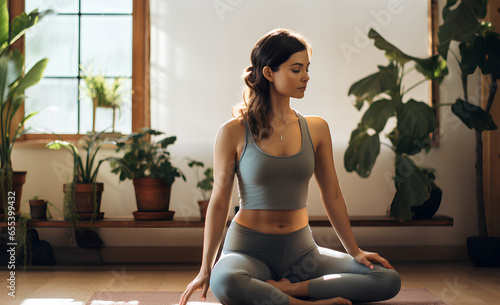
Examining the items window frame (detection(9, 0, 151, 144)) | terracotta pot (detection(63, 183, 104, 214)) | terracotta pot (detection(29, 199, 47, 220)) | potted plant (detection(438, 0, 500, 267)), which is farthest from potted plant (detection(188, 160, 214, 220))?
potted plant (detection(438, 0, 500, 267))

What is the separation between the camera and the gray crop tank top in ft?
5.80

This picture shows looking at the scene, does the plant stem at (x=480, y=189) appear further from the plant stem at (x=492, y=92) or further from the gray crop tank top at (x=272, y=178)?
the gray crop tank top at (x=272, y=178)

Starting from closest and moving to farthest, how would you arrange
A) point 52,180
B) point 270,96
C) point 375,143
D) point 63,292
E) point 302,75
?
point 302,75
point 270,96
point 63,292
point 375,143
point 52,180

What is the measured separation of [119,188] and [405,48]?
2149mm

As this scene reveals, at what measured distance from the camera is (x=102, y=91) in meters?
3.28

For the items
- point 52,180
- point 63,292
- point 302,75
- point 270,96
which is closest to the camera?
point 302,75

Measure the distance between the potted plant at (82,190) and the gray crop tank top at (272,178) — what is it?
145cm

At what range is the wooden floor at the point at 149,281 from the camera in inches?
90.4

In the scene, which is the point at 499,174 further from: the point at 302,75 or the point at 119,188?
the point at 119,188

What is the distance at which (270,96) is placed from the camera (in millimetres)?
1894

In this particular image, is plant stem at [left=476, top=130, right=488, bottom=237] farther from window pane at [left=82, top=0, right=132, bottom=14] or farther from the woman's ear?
window pane at [left=82, top=0, right=132, bottom=14]

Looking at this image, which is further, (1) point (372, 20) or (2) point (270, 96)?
(1) point (372, 20)

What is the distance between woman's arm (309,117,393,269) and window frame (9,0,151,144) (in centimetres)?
172

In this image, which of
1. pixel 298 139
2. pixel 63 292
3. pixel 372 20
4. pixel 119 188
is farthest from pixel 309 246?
pixel 372 20
